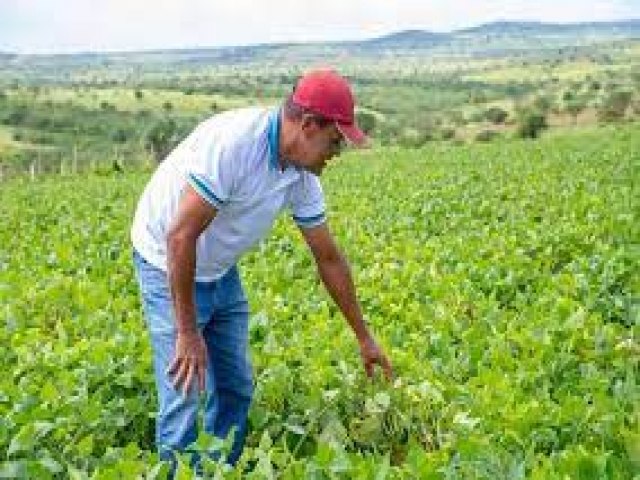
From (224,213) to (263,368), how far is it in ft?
7.49

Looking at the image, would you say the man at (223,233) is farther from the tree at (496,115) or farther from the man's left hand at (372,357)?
the tree at (496,115)

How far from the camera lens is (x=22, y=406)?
5.77 meters

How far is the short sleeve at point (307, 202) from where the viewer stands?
5232 millimetres

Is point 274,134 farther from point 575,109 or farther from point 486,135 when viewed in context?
point 575,109

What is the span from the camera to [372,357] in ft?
19.2

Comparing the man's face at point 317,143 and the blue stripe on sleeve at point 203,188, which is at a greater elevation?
the man's face at point 317,143

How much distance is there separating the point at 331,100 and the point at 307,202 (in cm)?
91

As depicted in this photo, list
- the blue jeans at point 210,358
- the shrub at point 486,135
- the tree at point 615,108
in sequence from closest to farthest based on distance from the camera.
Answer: the blue jeans at point 210,358 < the shrub at point 486,135 < the tree at point 615,108

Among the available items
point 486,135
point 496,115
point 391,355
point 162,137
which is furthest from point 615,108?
point 391,355

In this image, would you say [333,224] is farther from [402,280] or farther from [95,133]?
[95,133]

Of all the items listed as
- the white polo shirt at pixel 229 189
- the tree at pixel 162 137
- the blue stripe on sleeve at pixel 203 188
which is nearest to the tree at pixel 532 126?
the tree at pixel 162 137

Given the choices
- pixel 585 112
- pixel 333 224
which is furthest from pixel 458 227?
pixel 585 112

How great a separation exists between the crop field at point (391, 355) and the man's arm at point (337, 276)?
0.33 metres

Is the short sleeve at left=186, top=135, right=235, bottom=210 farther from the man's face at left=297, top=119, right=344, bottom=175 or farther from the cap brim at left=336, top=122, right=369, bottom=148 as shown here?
the cap brim at left=336, top=122, right=369, bottom=148
